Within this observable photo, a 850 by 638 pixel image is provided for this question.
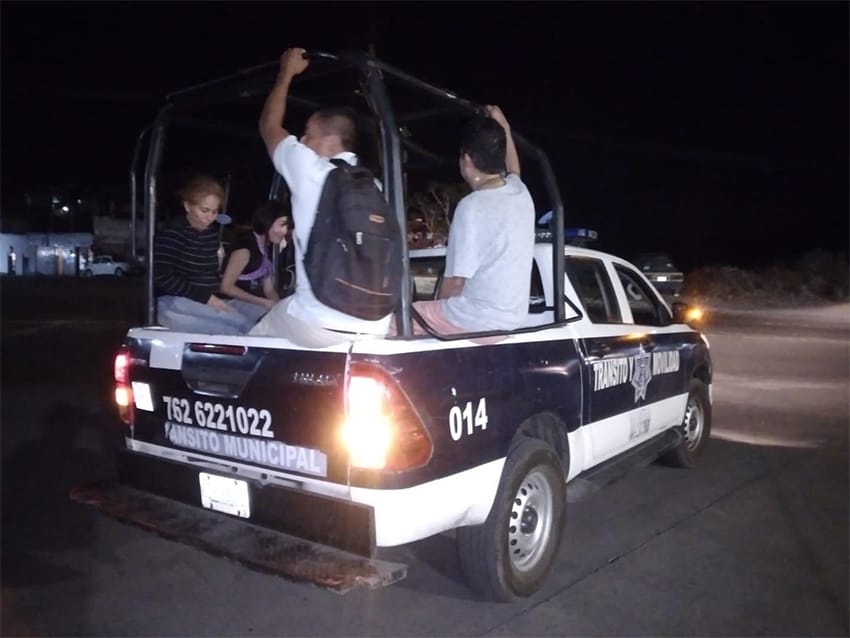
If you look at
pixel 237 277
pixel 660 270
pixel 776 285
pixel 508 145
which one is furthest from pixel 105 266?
pixel 508 145

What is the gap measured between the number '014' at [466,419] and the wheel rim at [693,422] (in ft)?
10.7

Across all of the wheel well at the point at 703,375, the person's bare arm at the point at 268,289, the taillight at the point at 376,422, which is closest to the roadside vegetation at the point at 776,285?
the wheel well at the point at 703,375

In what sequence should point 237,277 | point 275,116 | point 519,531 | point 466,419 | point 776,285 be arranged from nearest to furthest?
point 275,116 → point 466,419 → point 519,531 → point 237,277 → point 776,285

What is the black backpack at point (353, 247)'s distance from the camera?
3.12m

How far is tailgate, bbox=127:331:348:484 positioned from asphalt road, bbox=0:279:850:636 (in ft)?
2.70

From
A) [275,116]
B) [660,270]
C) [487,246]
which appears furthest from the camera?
[660,270]

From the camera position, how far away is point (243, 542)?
337cm

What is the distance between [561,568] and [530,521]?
0.56 metres

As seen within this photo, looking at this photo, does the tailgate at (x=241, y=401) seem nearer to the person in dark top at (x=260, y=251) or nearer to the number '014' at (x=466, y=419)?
the number '014' at (x=466, y=419)

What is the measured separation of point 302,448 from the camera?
11.0ft

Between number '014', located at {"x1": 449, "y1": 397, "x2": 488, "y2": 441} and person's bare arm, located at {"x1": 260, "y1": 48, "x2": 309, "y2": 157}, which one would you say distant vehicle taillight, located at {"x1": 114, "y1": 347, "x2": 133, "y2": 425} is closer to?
person's bare arm, located at {"x1": 260, "y1": 48, "x2": 309, "y2": 157}

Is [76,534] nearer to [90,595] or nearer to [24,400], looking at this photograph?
[90,595]

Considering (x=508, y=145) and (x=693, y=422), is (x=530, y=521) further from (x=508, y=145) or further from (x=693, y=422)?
(x=693, y=422)

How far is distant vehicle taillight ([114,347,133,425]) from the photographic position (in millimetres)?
4102
